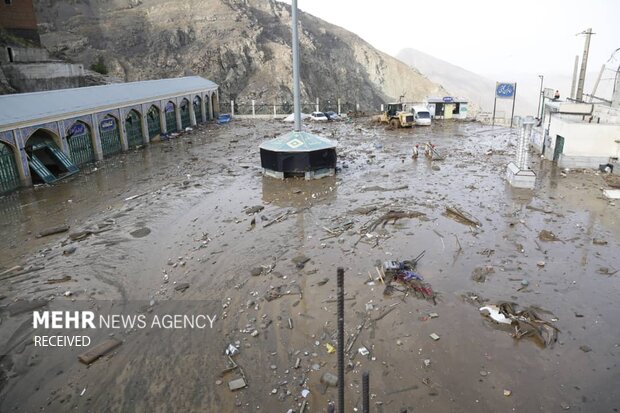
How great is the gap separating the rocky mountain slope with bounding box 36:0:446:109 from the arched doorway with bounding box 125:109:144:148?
66.2 feet

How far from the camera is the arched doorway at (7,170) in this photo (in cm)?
1638

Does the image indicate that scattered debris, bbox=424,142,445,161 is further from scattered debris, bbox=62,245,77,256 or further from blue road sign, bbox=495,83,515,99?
blue road sign, bbox=495,83,515,99

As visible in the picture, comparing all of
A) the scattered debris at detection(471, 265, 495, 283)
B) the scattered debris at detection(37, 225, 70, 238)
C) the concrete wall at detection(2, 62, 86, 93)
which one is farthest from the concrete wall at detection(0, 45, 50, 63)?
the scattered debris at detection(471, 265, 495, 283)

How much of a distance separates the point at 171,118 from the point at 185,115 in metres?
2.42

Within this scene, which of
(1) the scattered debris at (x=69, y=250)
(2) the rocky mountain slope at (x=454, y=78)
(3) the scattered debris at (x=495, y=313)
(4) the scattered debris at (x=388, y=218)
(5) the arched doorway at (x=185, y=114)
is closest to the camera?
(3) the scattered debris at (x=495, y=313)

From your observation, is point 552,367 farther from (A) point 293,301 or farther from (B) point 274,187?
(B) point 274,187

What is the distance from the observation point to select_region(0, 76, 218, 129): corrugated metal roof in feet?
56.2

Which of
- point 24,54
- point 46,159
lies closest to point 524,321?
point 46,159

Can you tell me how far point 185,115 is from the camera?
3222 cm

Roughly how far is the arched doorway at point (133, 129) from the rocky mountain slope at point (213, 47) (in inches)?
794

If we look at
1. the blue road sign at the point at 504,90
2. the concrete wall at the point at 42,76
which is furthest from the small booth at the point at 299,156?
the blue road sign at the point at 504,90

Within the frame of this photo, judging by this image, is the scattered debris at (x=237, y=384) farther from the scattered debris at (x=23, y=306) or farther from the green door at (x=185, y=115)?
the green door at (x=185, y=115)

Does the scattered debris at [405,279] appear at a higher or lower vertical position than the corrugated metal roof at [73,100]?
lower

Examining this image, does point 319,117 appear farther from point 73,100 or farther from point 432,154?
point 73,100
